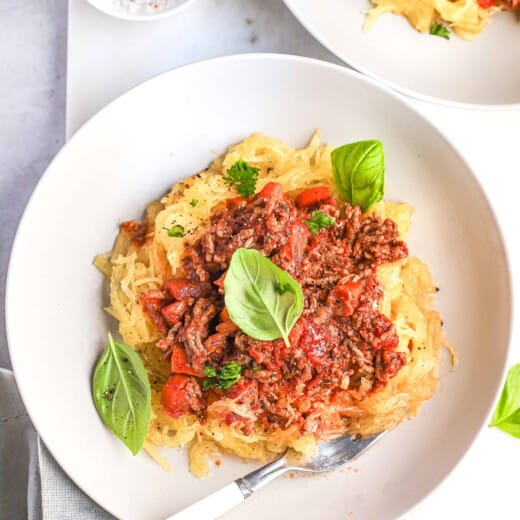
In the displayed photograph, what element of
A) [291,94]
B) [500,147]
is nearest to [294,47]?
[291,94]

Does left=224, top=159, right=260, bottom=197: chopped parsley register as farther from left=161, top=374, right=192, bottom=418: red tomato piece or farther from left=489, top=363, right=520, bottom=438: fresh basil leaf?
left=489, top=363, right=520, bottom=438: fresh basil leaf

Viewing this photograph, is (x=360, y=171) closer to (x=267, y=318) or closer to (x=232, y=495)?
(x=267, y=318)

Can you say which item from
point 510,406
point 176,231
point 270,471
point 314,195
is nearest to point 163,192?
point 176,231

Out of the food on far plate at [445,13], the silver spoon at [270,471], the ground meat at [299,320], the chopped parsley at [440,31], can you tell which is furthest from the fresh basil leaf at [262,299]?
the chopped parsley at [440,31]

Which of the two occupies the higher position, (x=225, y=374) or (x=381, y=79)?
(x=381, y=79)

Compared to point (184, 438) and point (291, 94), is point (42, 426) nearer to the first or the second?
point (184, 438)

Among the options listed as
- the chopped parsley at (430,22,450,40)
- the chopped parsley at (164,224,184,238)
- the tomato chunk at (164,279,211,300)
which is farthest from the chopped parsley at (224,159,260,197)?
the chopped parsley at (430,22,450,40)
